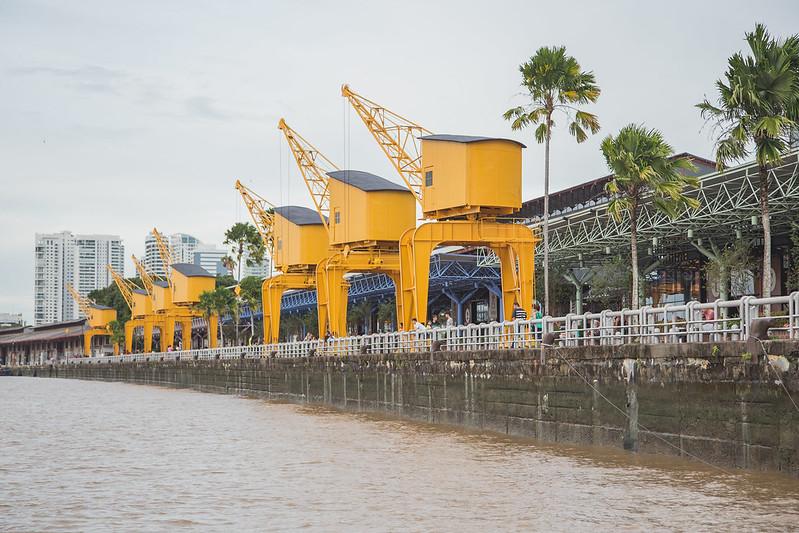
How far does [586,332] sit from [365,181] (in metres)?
24.9

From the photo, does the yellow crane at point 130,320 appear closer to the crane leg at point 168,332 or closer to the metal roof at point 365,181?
the crane leg at point 168,332

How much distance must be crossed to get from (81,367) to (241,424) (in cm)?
10118

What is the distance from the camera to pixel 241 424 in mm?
35000

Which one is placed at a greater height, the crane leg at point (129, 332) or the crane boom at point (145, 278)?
the crane boom at point (145, 278)

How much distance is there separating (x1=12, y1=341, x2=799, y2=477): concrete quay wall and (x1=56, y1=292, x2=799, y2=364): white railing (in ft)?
1.83

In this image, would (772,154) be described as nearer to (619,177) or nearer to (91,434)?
(619,177)

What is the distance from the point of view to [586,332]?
36406 mm

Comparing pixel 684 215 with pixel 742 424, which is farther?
pixel 684 215

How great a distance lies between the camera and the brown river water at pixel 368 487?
1453 cm

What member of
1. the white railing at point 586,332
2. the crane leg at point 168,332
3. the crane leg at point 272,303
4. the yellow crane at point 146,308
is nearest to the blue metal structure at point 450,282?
the crane leg at point 272,303

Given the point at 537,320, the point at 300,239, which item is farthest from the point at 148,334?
the point at 537,320

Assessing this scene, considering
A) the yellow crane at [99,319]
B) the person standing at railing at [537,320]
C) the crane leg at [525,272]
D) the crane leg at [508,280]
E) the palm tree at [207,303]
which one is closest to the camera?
the person standing at railing at [537,320]

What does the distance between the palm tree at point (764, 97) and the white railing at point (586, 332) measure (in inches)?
178

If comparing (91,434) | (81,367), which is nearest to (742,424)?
(91,434)
